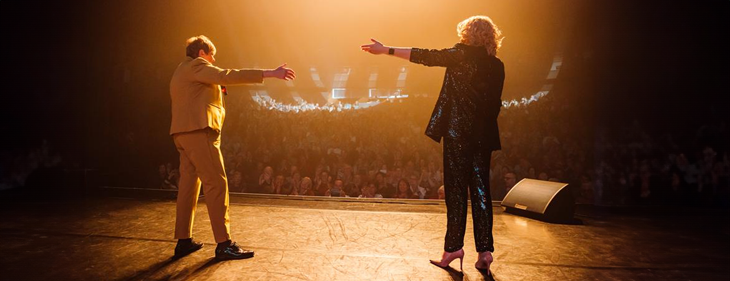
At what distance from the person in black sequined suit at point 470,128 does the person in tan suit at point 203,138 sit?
34.1 inches

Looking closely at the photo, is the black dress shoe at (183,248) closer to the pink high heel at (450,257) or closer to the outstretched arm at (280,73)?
the outstretched arm at (280,73)

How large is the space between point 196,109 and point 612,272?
2.43m

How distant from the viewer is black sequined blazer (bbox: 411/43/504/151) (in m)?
1.84

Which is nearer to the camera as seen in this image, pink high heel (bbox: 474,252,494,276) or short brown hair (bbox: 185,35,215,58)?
pink high heel (bbox: 474,252,494,276)

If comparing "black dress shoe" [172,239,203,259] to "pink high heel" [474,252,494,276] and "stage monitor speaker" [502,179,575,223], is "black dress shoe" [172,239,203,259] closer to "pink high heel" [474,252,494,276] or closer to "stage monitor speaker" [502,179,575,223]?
"pink high heel" [474,252,494,276]

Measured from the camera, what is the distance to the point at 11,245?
2248 mm

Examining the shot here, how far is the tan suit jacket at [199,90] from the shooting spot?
6.50 ft

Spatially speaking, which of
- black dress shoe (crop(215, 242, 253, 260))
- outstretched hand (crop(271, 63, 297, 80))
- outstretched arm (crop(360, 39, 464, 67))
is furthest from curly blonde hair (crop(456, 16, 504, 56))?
black dress shoe (crop(215, 242, 253, 260))

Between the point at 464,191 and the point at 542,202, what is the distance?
182cm

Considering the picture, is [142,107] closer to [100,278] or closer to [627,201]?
[100,278]

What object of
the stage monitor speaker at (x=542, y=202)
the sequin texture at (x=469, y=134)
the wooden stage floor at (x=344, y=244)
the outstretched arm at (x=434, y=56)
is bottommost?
the wooden stage floor at (x=344, y=244)

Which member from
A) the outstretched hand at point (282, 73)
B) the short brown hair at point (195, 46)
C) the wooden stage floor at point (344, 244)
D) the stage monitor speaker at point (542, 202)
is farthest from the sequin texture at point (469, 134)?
the stage monitor speaker at point (542, 202)

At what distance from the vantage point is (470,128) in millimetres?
1875

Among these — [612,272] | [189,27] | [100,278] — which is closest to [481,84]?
[612,272]
